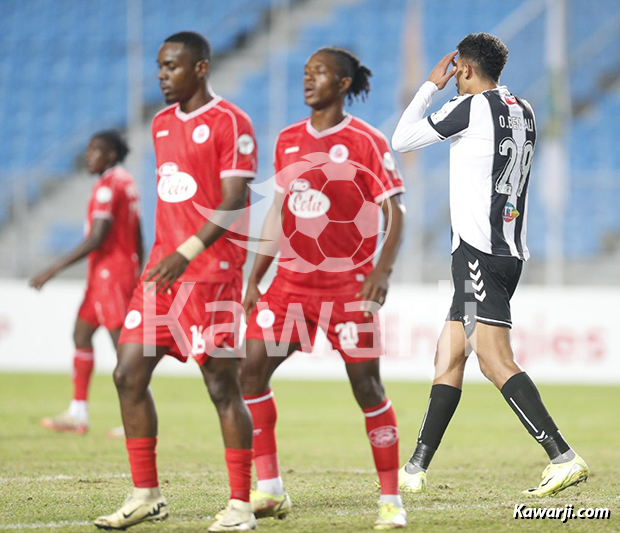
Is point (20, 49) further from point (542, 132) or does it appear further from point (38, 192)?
point (542, 132)

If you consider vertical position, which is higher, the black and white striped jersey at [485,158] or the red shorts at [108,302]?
the black and white striped jersey at [485,158]

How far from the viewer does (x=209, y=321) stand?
4430 millimetres

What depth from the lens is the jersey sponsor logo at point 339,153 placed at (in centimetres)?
480

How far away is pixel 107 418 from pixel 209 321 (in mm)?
5113

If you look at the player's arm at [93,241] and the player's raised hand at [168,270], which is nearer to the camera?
the player's raised hand at [168,270]

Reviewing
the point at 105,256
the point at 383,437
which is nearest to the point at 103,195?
the point at 105,256

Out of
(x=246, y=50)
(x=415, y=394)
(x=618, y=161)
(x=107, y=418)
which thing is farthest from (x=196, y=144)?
(x=246, y=50)

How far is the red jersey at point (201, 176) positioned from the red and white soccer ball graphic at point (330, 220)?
0.37 meters

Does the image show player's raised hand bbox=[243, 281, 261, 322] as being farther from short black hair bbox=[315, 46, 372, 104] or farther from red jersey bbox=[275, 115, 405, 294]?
short black hair bbox=[315, 46, 372, 104]

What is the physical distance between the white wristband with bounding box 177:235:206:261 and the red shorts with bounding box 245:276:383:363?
0.64 m

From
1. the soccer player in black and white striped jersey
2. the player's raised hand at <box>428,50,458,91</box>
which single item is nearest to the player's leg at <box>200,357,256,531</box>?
the soccer player in black and white striped jersey

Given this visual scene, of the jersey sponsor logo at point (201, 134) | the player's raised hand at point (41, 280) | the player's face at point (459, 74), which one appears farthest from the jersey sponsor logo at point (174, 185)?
the player's raised hand at point (41, 280)

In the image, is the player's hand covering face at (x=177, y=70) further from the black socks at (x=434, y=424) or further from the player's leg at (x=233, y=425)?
the black socks at (x=434, y=424)

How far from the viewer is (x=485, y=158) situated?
196 inches
